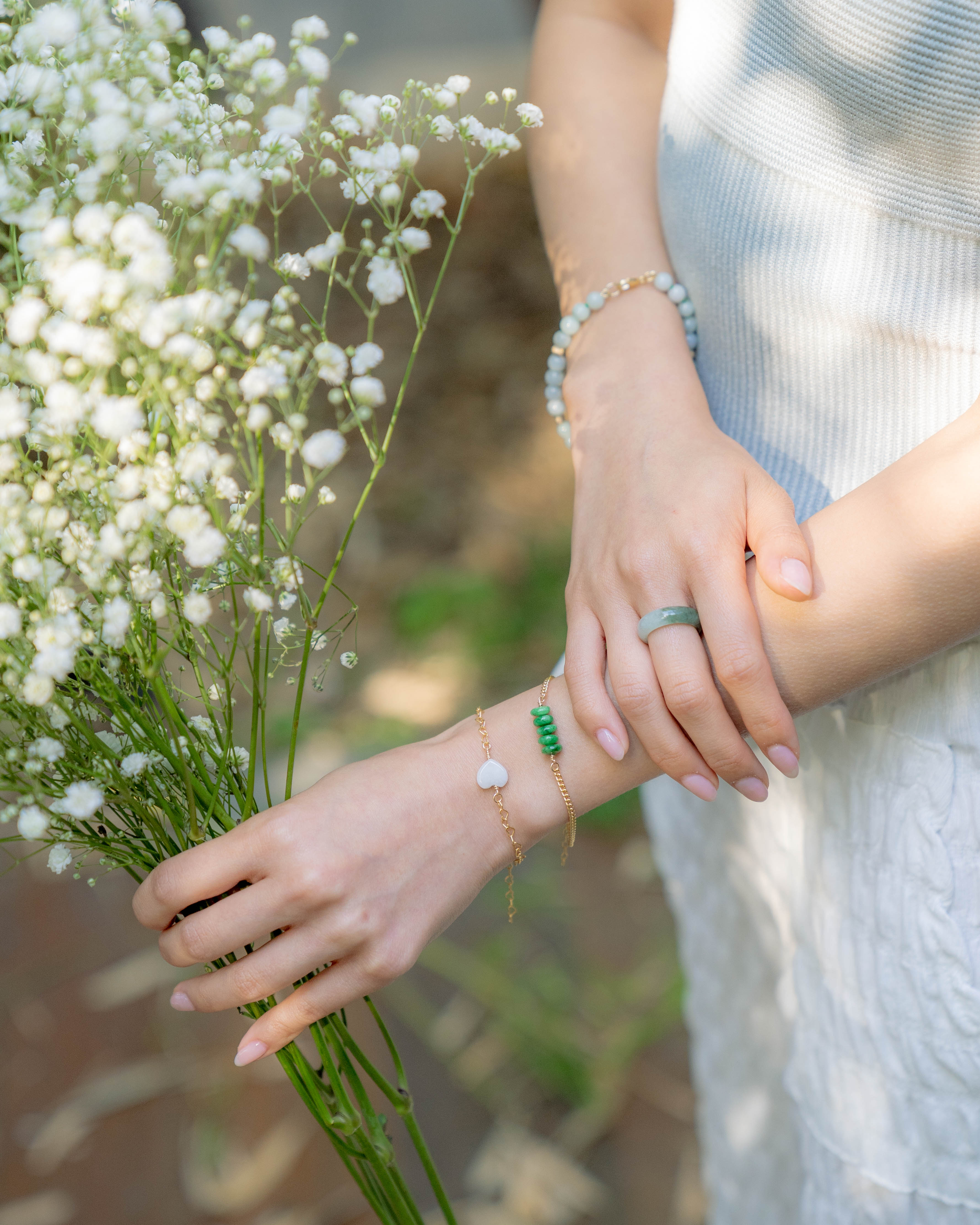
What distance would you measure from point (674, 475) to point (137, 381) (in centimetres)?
43

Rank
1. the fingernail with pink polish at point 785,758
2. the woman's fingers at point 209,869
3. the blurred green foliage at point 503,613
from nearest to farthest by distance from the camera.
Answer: the woman's fingers at point 209,869, the fingernail with pink polish at point 785,758, the blurred green foliage at point 503,613

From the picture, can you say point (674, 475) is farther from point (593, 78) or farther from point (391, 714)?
point (391, 714)

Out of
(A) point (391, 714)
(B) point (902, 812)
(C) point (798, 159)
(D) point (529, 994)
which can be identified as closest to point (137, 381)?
(C) point (798, 159)

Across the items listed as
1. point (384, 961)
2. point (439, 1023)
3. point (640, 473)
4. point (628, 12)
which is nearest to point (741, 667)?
point (640, 473)

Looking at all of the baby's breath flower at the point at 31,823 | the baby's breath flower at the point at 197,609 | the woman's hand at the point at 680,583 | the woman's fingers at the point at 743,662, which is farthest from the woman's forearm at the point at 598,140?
the baby's breath flower at the point at 31,823

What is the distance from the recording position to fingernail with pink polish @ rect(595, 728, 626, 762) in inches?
28.5

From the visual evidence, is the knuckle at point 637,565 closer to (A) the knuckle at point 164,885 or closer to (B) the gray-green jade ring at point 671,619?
(B) the gray-green jade ring at point 671,619

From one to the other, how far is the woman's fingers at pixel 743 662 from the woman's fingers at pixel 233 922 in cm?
31

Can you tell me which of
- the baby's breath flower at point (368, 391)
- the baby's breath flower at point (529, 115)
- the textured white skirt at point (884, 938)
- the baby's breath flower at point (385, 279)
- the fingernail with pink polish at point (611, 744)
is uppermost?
the baby's breath flower at point (529, 115)

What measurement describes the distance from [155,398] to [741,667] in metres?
0.43

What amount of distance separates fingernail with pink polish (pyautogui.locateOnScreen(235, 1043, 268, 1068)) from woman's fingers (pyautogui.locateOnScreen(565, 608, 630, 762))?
1.04 feet

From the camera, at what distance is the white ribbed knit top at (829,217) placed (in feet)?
2.35

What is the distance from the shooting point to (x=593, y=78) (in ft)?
3.42

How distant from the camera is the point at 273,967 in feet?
2.12
